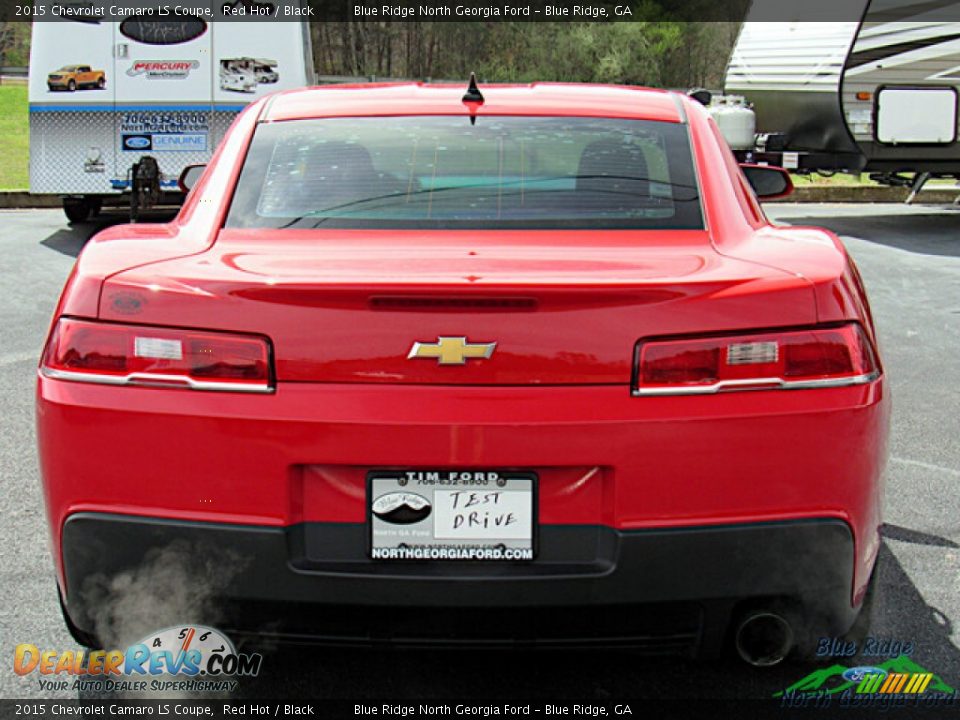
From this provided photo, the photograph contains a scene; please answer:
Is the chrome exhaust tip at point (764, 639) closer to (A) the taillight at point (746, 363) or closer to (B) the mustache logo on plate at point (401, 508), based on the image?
(A) the taillight at point (746, 363)

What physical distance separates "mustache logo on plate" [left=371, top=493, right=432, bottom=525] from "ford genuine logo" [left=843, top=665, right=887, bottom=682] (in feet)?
4.42

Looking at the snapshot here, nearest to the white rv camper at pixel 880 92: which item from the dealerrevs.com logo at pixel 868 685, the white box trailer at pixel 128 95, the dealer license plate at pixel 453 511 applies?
the white box trailer at pixel 128 95

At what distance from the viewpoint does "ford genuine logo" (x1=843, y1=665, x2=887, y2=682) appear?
10.5 feet

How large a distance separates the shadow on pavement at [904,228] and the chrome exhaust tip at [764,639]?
1055cm

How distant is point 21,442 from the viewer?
5.42 meters

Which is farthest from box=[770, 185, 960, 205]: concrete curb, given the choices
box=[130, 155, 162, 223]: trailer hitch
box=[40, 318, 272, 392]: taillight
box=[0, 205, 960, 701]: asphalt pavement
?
box=[40, 318, 272, 392]: taillight

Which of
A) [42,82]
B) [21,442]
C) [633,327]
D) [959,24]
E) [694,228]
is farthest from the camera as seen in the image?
[959,24]

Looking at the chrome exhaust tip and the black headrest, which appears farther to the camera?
the black headrest

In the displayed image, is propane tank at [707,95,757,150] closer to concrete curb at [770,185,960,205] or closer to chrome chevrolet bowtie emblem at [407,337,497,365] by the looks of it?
concrete curb at [770,185,960,205]

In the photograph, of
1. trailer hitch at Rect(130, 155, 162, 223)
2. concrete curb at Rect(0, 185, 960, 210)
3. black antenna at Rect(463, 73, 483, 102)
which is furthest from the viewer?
concrete curb at Rect(0, 185, 960, 210)

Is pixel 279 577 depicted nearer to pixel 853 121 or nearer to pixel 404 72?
pixel 853 121

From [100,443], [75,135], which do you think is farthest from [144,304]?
[75,135]

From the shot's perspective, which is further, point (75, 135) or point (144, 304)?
point (75, 135)

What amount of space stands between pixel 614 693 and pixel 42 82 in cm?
1158
